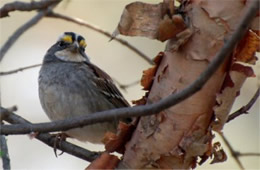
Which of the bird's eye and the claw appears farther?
the bird's eye

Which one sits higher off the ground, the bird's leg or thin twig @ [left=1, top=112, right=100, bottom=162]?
thin twig @ [left=1, top=112, right=100, bottom=162]

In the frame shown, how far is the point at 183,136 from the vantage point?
94.8 inches

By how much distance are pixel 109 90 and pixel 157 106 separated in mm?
2224

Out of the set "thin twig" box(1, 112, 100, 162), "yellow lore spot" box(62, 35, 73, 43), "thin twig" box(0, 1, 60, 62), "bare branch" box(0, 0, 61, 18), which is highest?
"bare branch" box(0, 0, 61, 18)

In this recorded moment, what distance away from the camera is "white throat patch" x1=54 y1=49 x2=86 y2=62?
14.5ft

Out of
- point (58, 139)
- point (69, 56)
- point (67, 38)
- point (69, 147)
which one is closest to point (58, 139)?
point (58, 139)

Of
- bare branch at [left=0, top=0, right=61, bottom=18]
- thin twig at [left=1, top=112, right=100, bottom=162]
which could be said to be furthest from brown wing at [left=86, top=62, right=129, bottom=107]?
bare branch at [left=0, top=0, right=61, bottom=18]

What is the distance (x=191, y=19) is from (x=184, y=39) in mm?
86

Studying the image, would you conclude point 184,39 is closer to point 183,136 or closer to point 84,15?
point 183,136

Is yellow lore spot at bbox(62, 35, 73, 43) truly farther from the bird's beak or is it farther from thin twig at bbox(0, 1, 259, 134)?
thin twig at bbox(0, 1, 259, 134)

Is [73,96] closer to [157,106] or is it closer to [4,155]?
[4,155]

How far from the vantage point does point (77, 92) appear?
3938mm

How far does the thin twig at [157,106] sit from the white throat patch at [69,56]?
2.20m

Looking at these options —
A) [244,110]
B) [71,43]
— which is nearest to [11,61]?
[71,43]
